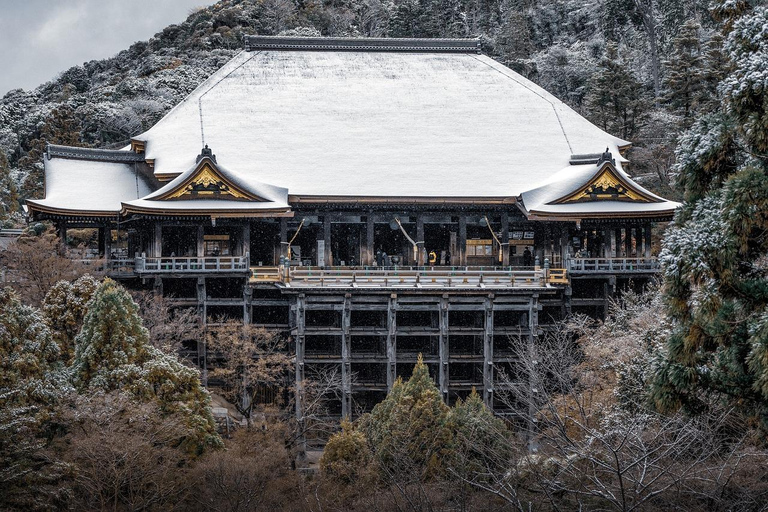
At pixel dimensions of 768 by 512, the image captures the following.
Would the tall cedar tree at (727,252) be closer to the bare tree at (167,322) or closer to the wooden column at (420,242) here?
the bare tree at (167,322)

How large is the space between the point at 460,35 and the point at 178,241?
41435 mm

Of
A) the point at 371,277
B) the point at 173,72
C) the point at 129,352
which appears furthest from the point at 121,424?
the point at 173,72

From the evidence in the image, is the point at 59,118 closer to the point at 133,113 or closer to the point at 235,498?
the point at 133,113

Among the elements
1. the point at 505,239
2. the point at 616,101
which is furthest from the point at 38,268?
the point at 616,101

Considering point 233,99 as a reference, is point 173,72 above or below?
above

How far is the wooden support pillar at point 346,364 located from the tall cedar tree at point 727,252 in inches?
668

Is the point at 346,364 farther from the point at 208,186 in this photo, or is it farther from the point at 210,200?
the point at 208,186

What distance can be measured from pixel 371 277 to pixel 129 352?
10854mm

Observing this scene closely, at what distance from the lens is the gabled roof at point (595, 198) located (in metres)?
31.4

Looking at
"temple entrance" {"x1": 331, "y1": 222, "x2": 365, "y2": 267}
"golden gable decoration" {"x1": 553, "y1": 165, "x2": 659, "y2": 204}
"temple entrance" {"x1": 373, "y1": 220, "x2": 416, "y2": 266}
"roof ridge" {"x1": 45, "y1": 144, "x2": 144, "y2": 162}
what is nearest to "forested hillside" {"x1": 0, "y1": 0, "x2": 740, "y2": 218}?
"golden gable decoration" {"x1": 553, "y1": 165, "x2": 659, "y2": 204}

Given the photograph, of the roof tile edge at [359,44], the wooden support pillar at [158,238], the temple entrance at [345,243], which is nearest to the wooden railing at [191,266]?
the wooden support pillar at [158,238]

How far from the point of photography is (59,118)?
5325cm

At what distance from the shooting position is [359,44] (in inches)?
1672

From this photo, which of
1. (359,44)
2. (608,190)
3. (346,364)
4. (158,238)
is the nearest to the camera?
(346,364)
